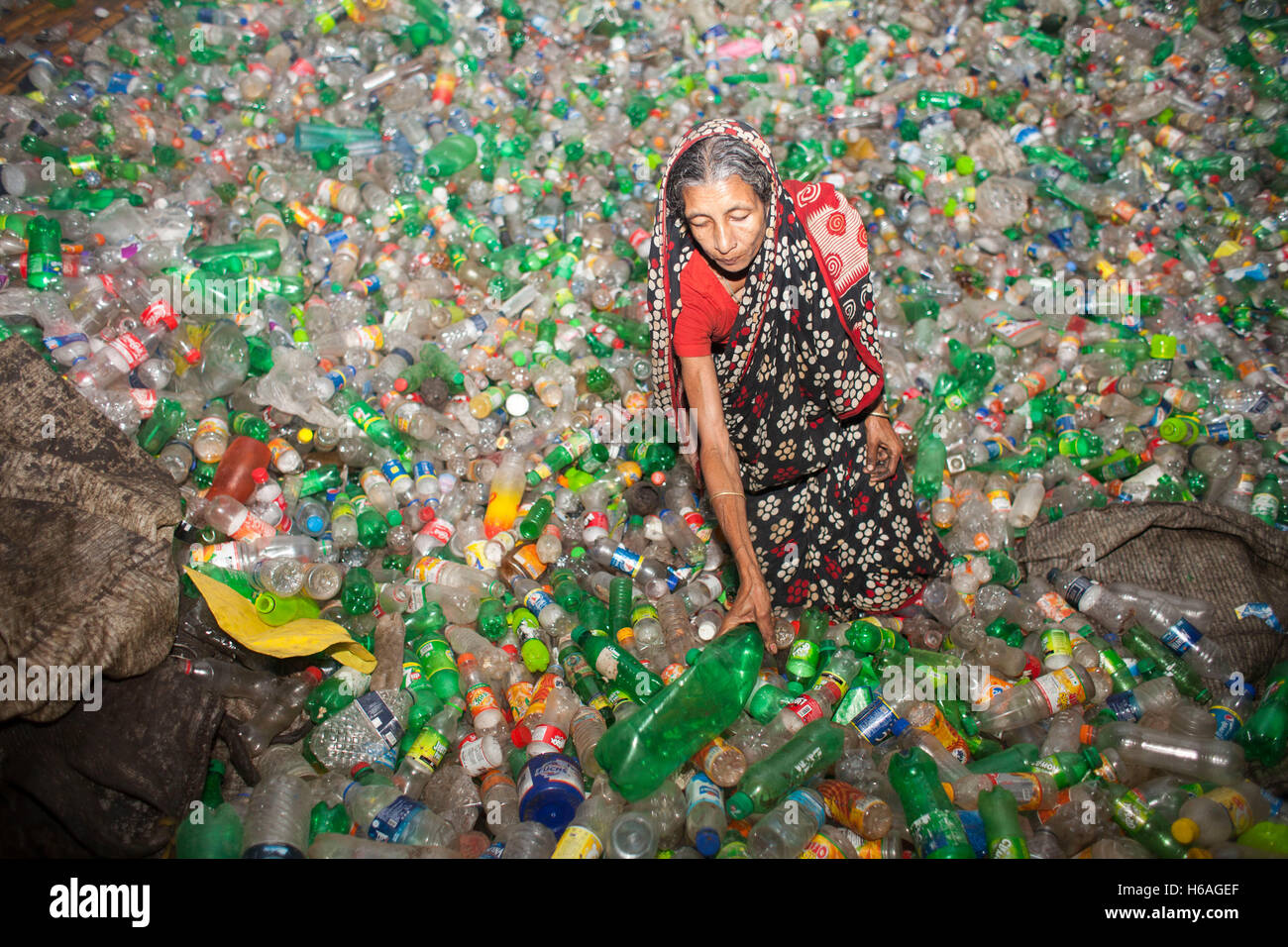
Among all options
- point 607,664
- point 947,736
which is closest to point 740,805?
point 607,664

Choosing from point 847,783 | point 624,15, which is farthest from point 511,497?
point 624,15

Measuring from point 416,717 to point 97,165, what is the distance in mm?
4132

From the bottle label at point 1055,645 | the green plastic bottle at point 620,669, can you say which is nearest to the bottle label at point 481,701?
the green plastic bottle at point 620,669

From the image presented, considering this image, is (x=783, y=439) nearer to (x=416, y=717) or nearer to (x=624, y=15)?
(x=416, y=717)

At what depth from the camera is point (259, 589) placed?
300 centimetres

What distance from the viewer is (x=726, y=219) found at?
2031 millimetres

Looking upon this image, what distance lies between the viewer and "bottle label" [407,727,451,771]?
8.14 ft

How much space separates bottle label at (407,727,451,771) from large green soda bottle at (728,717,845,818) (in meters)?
0.97

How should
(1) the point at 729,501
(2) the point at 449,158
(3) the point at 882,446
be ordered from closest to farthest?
(1) the point at 729,501 < (3) the point at 882,446 < (2) the point at 449,158

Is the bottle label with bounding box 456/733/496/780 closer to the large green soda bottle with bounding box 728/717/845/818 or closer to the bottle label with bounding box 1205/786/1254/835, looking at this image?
the large green soda bottle with bounding box 728/717/845/818

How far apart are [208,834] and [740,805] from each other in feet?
5.06
